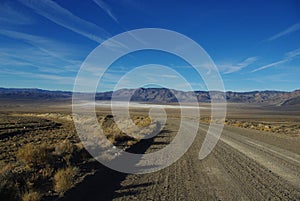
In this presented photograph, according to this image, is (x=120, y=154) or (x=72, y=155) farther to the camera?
(x=120, y=154)

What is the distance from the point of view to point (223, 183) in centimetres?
806

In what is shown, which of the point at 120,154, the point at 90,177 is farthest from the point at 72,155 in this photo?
the point at 90,177

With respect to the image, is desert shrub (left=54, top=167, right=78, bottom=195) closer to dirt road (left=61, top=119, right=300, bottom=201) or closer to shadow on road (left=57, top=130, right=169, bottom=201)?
shadow on road (left=57, top=130, right=169, bottom=201)

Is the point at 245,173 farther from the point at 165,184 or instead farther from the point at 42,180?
the point at 42,180

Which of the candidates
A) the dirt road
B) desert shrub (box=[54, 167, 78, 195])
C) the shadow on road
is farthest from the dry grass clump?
desert shrub (box=[54, 167, 78, 195])

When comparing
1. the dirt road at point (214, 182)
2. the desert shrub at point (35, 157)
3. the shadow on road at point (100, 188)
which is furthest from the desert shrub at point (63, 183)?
the desert shrub at point (35, 157)

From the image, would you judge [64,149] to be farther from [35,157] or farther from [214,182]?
[214,182]

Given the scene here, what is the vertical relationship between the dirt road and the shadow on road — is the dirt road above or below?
above

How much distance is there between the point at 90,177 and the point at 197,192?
3.24 metres

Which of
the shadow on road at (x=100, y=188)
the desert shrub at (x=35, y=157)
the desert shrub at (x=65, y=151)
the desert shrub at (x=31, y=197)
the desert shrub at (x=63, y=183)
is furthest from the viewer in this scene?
the desert shrub at (x=65, y=151)

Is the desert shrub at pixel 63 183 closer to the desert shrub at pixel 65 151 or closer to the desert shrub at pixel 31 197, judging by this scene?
the desert shrub at pixel 31 197

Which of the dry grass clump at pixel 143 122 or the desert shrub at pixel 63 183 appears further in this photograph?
the dry grass clump at pixel 143 122

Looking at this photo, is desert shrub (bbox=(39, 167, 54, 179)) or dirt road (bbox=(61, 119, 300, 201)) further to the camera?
desert shrub (bbox=(39, 167, 54, 179))

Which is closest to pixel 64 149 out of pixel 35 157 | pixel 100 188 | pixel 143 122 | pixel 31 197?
pixel 35 157
